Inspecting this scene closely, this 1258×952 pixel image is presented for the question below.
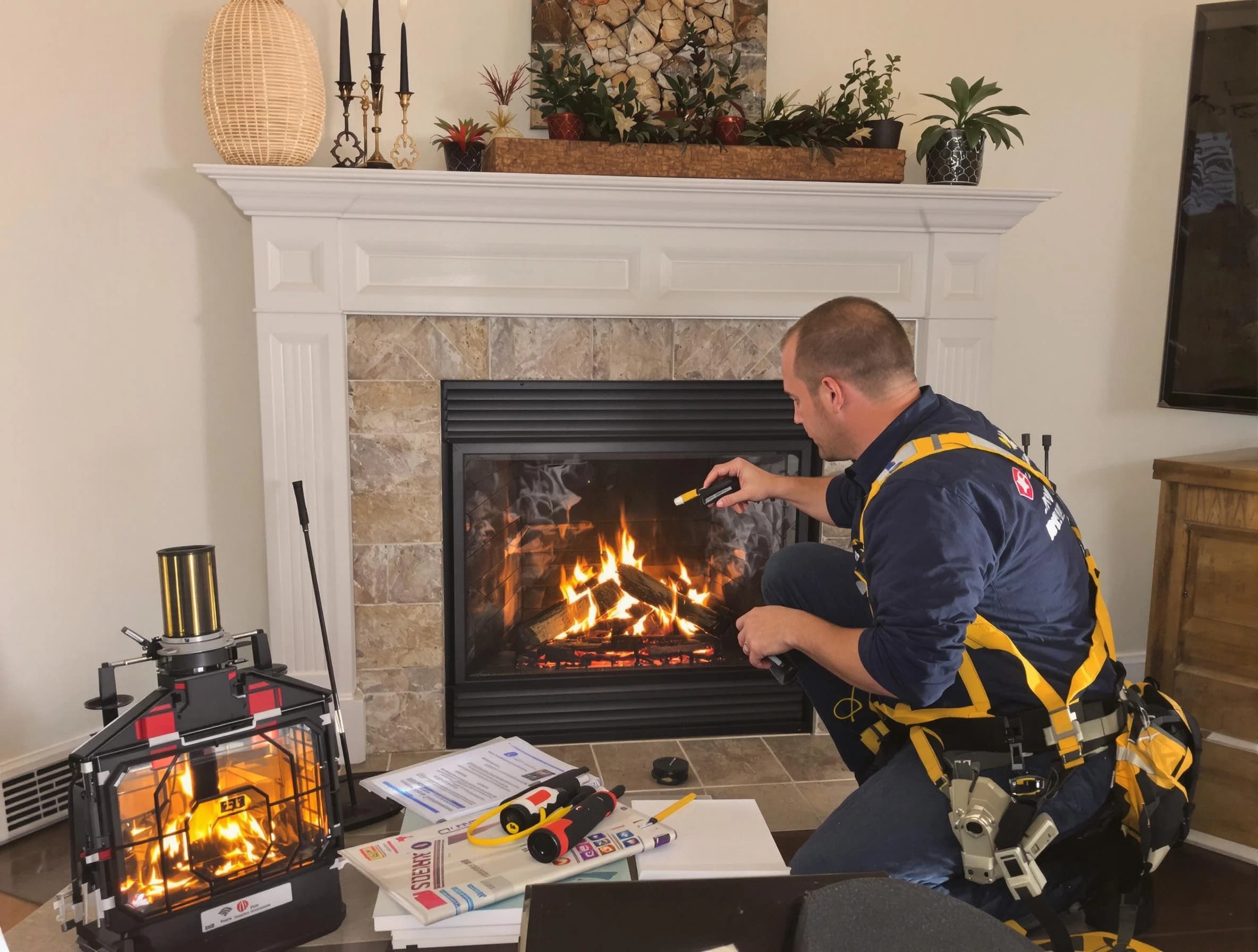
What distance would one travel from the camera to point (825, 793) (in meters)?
2.40

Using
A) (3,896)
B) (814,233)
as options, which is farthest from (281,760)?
(814,233)

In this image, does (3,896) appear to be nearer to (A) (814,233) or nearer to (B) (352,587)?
(B) (352,587)

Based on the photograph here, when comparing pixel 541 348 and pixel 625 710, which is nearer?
pixel 541 348

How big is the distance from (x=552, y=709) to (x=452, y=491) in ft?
2.12

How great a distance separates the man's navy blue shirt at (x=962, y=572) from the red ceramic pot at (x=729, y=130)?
100 centimetres

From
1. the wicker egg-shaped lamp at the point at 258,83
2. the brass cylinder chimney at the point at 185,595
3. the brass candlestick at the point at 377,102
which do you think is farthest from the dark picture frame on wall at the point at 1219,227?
the brass cylinder chimney at the point at 185,595

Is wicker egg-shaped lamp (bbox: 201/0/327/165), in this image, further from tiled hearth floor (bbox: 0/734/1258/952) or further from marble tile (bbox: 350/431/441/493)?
tiled hearth floor (bbox: 0/734/1258/952)

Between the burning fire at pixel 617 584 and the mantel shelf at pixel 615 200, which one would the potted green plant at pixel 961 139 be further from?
the burning fire at pixel 617 584

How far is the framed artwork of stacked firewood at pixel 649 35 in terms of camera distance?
2477 millimetres

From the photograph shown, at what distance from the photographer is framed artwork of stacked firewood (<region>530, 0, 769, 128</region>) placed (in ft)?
8.13

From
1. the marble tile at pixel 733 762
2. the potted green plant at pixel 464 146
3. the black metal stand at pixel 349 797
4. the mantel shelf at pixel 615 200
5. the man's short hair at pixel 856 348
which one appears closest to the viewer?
the man's short hair at pixel 856 348

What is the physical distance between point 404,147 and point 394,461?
2.55 feet

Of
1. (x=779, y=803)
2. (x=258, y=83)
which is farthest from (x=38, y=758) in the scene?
(x=779, y=803)

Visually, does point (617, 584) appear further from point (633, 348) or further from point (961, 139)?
point (961, 139)
